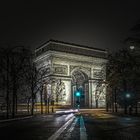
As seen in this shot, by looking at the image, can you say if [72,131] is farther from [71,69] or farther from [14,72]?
[71,69]

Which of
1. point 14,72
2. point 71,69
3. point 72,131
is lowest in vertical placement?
point 72,131

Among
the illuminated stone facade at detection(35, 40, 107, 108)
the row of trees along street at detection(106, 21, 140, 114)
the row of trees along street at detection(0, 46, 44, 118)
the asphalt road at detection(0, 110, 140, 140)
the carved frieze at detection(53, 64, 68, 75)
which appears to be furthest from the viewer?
the carved frieze at detection(53, 64, 68, 75)

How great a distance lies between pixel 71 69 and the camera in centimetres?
9600

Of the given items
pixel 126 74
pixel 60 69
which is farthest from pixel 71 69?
pixel 126 74

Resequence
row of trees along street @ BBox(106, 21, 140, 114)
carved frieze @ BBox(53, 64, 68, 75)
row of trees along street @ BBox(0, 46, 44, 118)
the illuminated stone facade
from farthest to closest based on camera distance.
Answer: carved frieze @ BBox(53, 64, 68, 75) < the illuminated stone facade < row of trees along street @ BBox(106, 21, 140, 114) < row of trees along street @ BBox(0, 46, 44, 118)

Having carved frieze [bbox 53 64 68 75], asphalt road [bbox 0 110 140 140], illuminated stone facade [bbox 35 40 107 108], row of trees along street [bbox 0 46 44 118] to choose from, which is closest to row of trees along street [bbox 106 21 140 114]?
row of trees along street [bbox 0 46 44 118]

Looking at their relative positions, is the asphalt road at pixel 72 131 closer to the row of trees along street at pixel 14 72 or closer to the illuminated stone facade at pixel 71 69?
the row of trees along street at pixel 14 72

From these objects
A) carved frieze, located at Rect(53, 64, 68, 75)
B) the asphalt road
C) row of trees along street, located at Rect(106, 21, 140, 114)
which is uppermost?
carved frieze, located at Rect(53, 64, 68, 75)

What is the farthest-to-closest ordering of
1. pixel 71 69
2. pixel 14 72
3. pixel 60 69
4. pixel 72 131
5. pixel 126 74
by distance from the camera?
pixel 71 69
pixel 60 69
pixel 126 74
pixel 14 72
pixel 72 131

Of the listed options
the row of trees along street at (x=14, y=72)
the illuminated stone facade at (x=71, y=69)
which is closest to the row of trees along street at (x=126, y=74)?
the row of trees along street at (x=14, y=72)

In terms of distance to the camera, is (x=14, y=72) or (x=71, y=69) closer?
(x=14, y=72)

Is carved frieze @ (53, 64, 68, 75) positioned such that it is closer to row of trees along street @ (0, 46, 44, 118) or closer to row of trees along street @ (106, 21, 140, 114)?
row of trees along street @ (0, 46, 44, 118)

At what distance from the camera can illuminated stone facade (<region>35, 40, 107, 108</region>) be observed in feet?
295

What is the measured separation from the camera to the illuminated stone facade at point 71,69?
89.9 m
